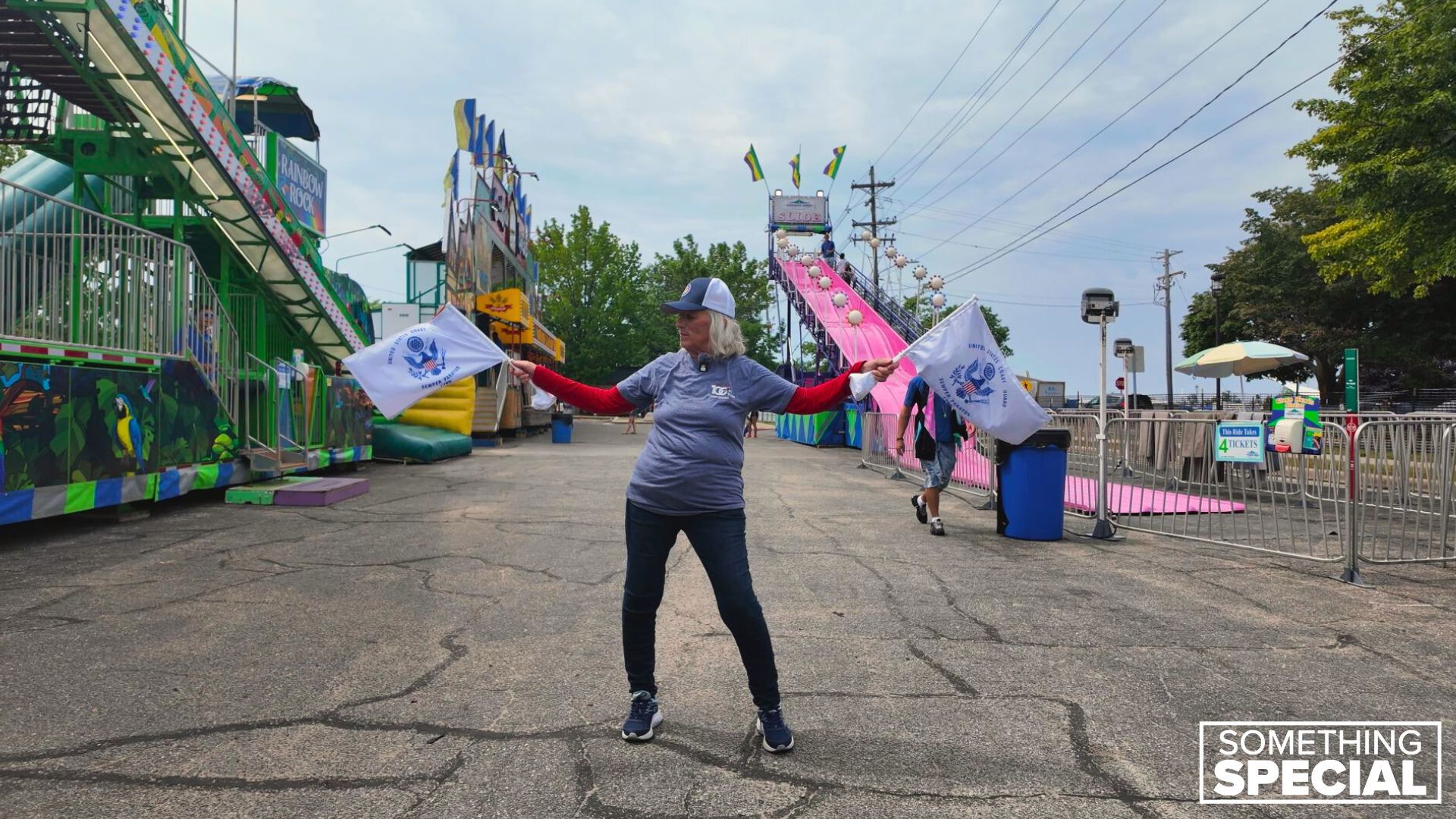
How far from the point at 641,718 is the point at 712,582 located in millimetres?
623

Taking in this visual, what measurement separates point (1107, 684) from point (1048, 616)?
1.29 m

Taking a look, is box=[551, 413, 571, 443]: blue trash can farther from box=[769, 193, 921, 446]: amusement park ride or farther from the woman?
the woman

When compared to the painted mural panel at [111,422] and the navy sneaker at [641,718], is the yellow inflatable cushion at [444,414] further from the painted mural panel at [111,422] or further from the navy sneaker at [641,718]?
the navy sneaker at [641,718]

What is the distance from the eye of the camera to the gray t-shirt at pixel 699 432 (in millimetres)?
3295

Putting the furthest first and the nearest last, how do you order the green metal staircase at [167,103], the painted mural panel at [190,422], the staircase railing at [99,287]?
the green metal staircase at [167,103], the painted mural panel at [190,422], the staircase railing at [99,287]

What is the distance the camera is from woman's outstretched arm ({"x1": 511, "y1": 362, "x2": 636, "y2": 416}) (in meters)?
3.79

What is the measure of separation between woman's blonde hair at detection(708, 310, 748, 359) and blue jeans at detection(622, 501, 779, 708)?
652mm

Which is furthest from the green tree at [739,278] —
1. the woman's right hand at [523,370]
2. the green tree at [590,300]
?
the woman's right hand at [523,370]

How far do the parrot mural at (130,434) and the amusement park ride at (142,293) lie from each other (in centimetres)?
2

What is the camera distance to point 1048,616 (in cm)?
534

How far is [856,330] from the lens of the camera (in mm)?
30062

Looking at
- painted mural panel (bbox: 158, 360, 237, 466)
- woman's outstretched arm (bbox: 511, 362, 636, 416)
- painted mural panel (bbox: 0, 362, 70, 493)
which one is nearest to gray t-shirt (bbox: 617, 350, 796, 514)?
woman's outstretched arm (bbox: 511, 362, 636, 416)

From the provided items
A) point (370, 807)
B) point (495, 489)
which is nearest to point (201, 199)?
point (495, 489)

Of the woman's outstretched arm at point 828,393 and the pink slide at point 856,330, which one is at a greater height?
the pink slide at point 856,330
